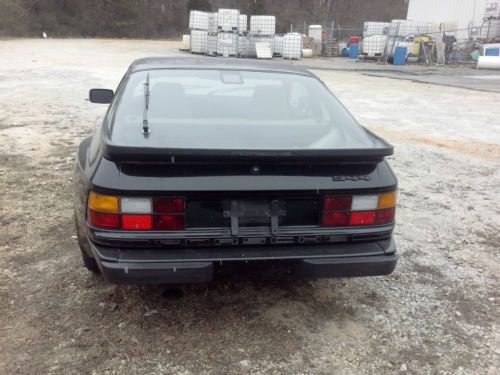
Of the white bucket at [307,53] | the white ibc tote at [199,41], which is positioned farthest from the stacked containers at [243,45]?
the white bucket at [307,53]

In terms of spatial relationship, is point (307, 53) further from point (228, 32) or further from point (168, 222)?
point (168, 222)

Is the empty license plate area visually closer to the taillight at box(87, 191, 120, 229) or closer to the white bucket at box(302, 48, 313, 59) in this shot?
the taillight at box(87, 191, 120, 229)

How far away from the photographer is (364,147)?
2803 mm

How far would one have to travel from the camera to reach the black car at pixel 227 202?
8.23ft

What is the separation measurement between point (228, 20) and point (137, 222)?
76.6 ft

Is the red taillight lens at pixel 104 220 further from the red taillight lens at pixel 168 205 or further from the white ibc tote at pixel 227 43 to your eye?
the white ibc tote at pixel 227 43

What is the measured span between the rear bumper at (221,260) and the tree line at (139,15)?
1424 inches

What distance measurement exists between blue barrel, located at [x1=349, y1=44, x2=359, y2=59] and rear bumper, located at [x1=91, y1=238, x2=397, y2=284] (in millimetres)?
26576

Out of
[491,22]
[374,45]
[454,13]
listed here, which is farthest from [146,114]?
[454,13]

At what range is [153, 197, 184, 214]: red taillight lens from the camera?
2508 mm

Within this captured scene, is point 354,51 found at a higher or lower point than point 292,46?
lower

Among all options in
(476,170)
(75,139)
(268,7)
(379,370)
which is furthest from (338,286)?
(268,7)

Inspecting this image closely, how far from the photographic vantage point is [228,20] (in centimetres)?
2425

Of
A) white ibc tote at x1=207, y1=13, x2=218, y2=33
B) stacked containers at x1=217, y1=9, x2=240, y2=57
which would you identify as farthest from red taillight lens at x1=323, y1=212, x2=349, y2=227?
white ibc tote at x1=207, y1=13, x2=218, y2=33
